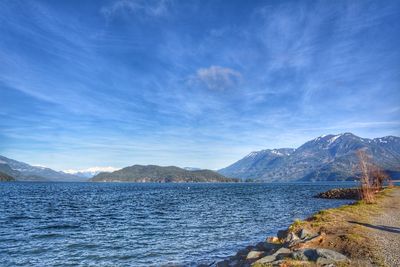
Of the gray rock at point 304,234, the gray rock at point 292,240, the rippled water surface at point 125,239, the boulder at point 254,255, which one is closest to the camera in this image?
the boulder at point 254,255

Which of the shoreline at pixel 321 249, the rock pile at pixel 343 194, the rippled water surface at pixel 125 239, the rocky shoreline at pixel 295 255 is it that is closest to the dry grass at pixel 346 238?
the shoreline at pixel 321 249

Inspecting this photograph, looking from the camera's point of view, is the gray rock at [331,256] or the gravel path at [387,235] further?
the gravel path at [387,235]

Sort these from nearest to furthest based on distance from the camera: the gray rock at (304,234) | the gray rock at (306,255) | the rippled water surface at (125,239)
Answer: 1. the gray rock at (306,255)
2. the gray rock at (304,234)
3. the rippled water surface at (125,239)

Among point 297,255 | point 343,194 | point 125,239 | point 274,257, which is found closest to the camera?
point 297,255

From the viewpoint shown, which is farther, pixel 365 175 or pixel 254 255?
pixel 365 175

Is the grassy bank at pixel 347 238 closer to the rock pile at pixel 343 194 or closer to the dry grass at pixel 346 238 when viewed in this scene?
the dry grass at pixel 346 238

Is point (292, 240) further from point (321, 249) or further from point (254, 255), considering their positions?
point (321, 249)

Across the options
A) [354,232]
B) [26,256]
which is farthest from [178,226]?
[354,232]

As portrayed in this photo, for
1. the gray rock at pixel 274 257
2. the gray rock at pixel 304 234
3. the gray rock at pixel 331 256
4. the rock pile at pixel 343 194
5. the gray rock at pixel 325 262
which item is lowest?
the gray rock at pixel 274 257

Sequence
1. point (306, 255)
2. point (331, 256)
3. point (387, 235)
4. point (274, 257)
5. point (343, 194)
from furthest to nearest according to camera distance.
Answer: point (343, 194), point (387, 235), point (274, 257), point (306, 255), point (331, 256)

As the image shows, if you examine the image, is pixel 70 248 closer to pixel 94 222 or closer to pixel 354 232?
pixel 94 222

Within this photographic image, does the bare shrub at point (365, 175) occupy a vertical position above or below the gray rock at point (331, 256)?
above

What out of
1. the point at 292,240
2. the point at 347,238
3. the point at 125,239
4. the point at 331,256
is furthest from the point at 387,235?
the point at 125,239

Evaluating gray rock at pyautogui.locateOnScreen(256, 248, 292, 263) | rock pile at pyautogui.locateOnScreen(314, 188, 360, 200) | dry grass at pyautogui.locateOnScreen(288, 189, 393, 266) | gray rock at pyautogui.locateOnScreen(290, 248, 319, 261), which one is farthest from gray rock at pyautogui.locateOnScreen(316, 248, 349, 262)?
rock pile at pyautogui.locateOnScreen(314, 188, 360, 200)
